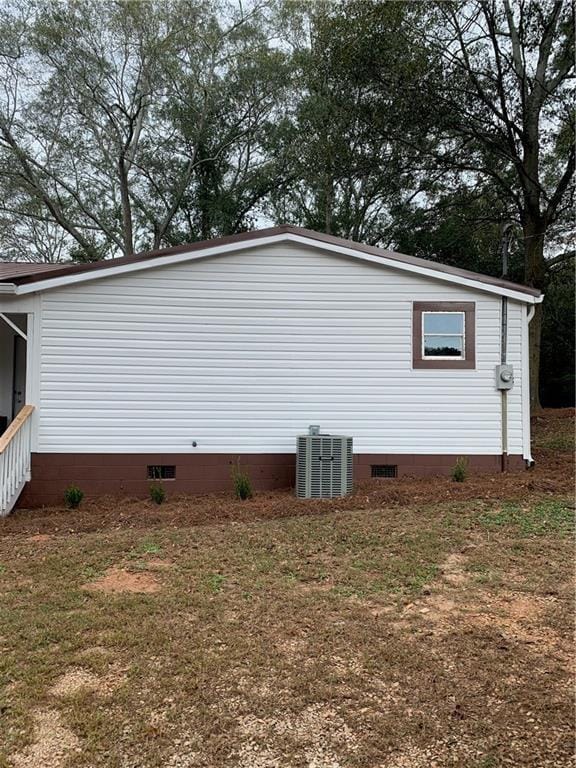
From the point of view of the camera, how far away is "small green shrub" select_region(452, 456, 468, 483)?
7.20 meters

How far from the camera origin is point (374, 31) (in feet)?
36.6

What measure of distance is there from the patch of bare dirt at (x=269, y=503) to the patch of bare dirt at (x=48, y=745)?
10.9 ft

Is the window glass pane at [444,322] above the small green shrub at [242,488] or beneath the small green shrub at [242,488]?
above

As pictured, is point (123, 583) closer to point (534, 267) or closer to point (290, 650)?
point (290, 650)

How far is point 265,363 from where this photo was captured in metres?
7.44

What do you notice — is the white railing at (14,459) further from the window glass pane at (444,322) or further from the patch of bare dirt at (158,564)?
the window glass pane at (444,322)

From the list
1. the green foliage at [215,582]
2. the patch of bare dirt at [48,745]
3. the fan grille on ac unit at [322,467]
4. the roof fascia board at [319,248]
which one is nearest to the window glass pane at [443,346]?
the roof fascia board at [319,248]

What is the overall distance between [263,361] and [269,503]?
2.01 m

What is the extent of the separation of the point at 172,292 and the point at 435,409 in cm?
400

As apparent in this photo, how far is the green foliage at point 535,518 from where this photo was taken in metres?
5.11

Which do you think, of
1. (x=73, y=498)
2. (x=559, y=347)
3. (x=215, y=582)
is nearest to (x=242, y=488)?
(x=73, y=498)

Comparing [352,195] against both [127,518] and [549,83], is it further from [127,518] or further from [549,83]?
[127,518]

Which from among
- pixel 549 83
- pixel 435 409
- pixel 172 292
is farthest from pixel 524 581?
pixel 549 83

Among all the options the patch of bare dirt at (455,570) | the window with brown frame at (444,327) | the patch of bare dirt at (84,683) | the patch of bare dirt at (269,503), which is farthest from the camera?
the window with brown frame at (444,327)
